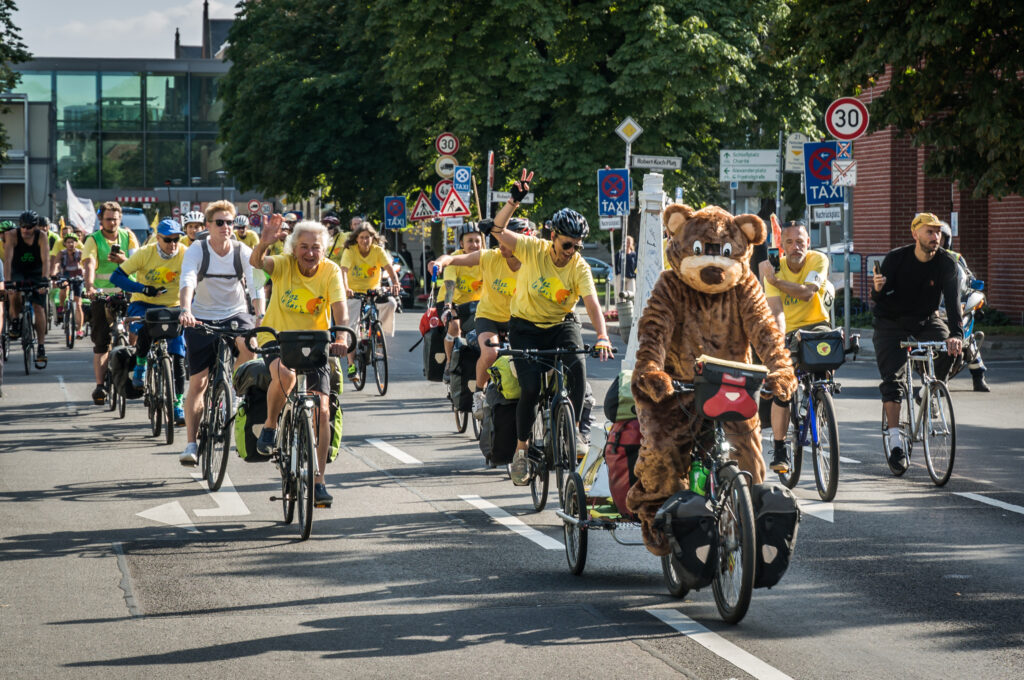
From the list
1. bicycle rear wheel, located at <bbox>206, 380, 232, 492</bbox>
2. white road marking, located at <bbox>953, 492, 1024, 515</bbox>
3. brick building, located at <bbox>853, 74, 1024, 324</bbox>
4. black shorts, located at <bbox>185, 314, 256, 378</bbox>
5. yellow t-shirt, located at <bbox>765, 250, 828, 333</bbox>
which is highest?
brick building, located at <bbox>853, 74, 1024, 324</bbox>

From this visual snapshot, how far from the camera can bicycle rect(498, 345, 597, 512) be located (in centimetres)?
865

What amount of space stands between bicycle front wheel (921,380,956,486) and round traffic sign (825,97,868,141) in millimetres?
11623

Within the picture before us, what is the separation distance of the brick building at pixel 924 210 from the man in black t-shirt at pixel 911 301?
17.6 m

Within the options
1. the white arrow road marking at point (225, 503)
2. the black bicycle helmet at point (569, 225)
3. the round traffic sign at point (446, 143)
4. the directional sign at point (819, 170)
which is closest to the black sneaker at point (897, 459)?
the black bicycle helmet at point (569, 225)

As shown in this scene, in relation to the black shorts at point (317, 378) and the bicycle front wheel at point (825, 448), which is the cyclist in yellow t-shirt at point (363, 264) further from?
the black shorts at point (317, 378)

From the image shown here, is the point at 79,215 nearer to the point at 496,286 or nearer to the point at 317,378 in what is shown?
the point at 496,286

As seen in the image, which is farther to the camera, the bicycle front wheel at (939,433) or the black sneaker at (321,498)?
the bicycle front wheel at (939,433)

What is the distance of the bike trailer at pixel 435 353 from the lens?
14.9 meters

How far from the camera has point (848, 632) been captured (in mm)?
6234

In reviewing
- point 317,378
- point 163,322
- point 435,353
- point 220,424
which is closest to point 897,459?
point 317,378

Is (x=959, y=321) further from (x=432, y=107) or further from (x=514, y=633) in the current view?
(x=432, y=107)

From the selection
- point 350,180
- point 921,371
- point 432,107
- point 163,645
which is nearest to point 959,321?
point 921,371

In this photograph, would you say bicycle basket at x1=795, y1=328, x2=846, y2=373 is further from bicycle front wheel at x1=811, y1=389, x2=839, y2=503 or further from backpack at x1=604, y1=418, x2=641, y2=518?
backpack at x1=604, y1=418, x2=641, y2=518

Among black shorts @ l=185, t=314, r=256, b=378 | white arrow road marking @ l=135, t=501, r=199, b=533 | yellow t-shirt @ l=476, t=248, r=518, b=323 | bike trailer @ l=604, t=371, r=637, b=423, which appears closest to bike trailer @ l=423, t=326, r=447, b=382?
yellow t-shirt @ l=476, t=248, r=518, b=323
